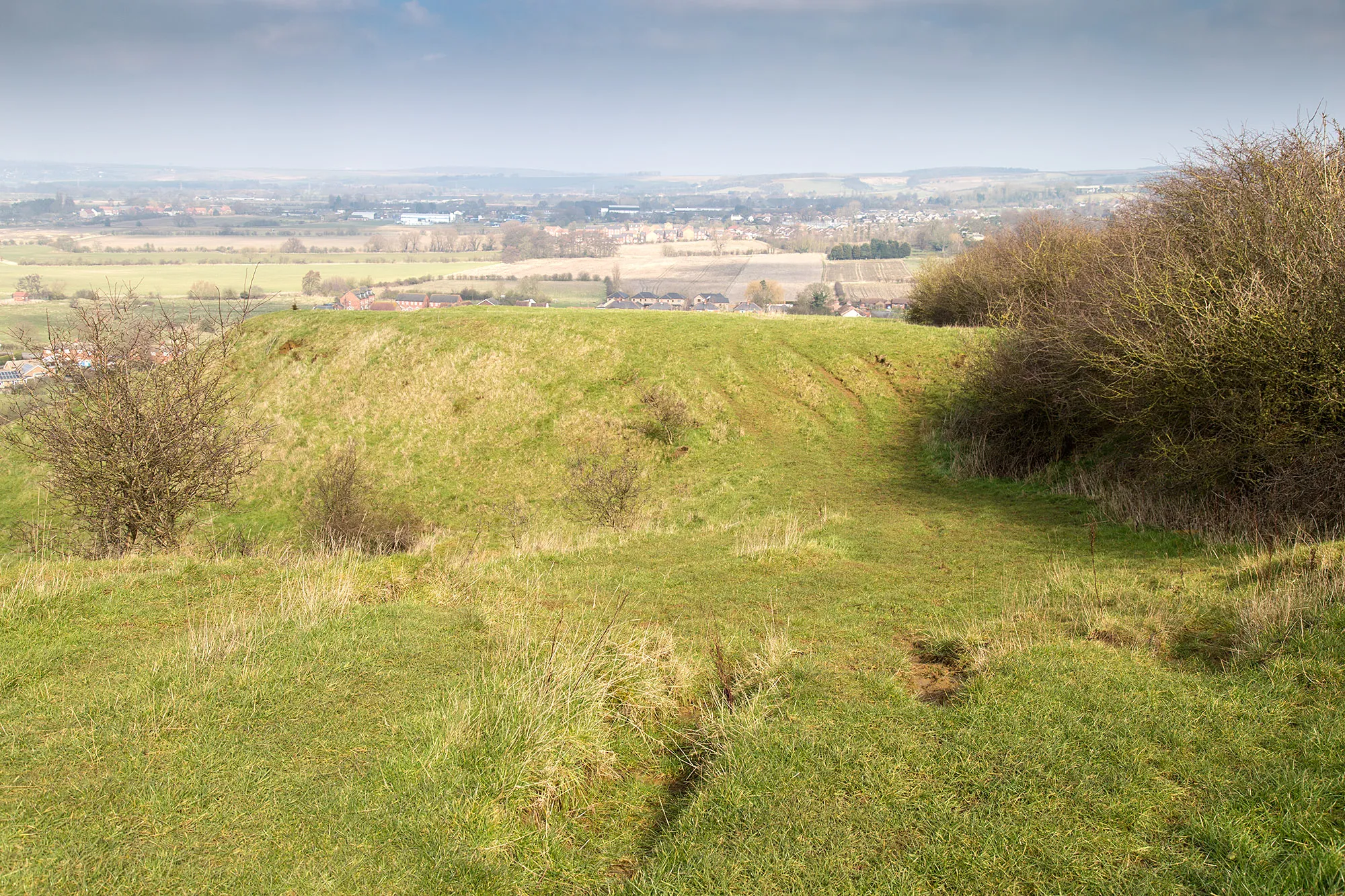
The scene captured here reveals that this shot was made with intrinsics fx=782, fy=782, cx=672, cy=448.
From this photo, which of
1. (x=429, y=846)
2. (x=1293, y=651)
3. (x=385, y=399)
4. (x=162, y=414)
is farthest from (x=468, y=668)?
(x=385, y=399)

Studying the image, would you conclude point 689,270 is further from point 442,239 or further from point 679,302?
point 442,239

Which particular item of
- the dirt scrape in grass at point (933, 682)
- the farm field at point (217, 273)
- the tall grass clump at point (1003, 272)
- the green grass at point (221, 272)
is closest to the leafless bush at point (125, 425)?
the dirt scrape in grass at point (933, 682)

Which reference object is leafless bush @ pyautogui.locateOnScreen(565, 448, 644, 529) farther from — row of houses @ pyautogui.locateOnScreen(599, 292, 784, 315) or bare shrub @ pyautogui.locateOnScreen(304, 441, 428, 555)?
row of houses @ pyautogui.locateOnScreen(599, 292, 784, 315)

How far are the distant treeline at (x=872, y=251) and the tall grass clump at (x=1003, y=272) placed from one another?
225ft

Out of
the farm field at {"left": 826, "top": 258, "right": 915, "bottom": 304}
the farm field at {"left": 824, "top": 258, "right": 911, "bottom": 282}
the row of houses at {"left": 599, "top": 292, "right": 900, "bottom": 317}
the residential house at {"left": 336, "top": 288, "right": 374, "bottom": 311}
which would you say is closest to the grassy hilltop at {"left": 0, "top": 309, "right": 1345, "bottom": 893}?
the residential house at {"left": 336, "top": 288, "right": 374, "bottom": 311}

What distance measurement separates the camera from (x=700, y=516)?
19.1m

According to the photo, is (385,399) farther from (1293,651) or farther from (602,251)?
(602,251)

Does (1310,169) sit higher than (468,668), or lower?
higher

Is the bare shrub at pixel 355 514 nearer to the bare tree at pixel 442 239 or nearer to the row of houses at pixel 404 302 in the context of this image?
the row of houses at pixel 404 302

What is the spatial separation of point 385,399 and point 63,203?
8374 inches

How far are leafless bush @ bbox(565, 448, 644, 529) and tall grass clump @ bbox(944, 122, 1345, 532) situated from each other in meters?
10.0

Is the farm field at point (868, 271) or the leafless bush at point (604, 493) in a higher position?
the farm field at point (868, 271)

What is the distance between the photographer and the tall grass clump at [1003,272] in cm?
2736

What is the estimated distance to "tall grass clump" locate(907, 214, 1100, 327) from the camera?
2736 cm
